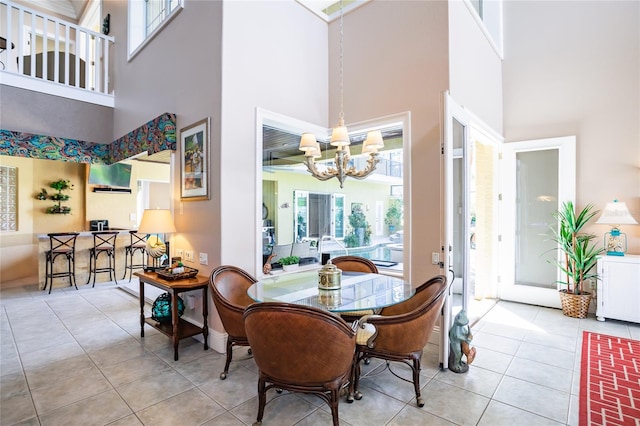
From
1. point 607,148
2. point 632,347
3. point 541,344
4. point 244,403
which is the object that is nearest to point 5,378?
point 244,403

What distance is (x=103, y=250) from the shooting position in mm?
6273

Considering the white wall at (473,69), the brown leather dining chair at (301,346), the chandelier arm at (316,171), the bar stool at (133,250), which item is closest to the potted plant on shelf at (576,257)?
the white wall at (473,69)

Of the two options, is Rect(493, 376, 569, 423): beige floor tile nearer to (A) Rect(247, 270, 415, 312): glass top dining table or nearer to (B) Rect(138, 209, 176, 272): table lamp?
(A) Rect(247, 270, 415, 312): glass top dining table

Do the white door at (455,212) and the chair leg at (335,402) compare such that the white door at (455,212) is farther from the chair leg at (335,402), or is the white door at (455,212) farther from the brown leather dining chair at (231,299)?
the brown leather dining chair at (231,299)

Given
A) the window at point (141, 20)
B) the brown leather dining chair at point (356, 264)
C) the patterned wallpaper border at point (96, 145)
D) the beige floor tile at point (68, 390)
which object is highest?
the window at point (141, 20)

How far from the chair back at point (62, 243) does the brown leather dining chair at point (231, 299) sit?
4.65 m

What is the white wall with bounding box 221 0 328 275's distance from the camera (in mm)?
3287

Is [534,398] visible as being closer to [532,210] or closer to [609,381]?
[609,381]

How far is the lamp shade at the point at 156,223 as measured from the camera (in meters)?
3.62

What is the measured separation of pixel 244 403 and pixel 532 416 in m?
2.08

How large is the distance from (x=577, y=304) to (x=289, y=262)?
12.9 ft

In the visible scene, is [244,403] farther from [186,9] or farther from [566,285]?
[566,285]

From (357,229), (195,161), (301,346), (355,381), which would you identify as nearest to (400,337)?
(355,381)

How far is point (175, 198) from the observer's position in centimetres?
402
